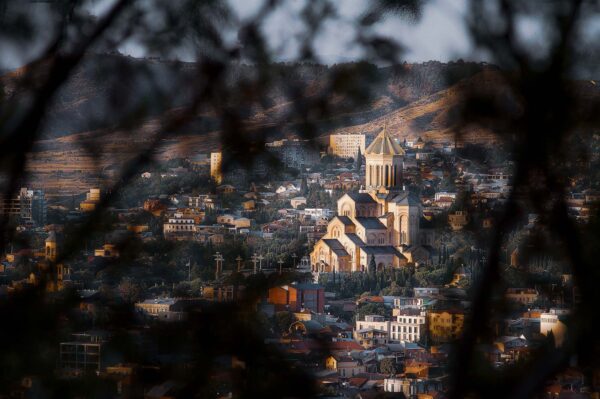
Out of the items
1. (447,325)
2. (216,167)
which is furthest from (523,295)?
(216,167)

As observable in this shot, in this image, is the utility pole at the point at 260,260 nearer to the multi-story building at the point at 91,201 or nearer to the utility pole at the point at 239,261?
the utility pole at the point at 239,261

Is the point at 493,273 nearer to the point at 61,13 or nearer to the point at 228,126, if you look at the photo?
the point at 228,126

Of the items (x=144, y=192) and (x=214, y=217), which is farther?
(x=214, y=217)

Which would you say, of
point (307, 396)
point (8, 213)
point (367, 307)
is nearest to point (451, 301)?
point (307, 396)

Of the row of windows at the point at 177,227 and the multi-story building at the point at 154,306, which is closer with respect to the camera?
the multi-story building at the point at 154,306

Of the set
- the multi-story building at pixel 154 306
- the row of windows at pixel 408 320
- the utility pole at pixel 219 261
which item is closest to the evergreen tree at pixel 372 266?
the row of windows at pixel 408 320

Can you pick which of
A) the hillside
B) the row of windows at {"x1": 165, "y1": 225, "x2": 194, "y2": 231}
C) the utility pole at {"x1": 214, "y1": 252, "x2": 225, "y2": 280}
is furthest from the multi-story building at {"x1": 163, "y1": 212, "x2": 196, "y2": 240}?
the hillside
